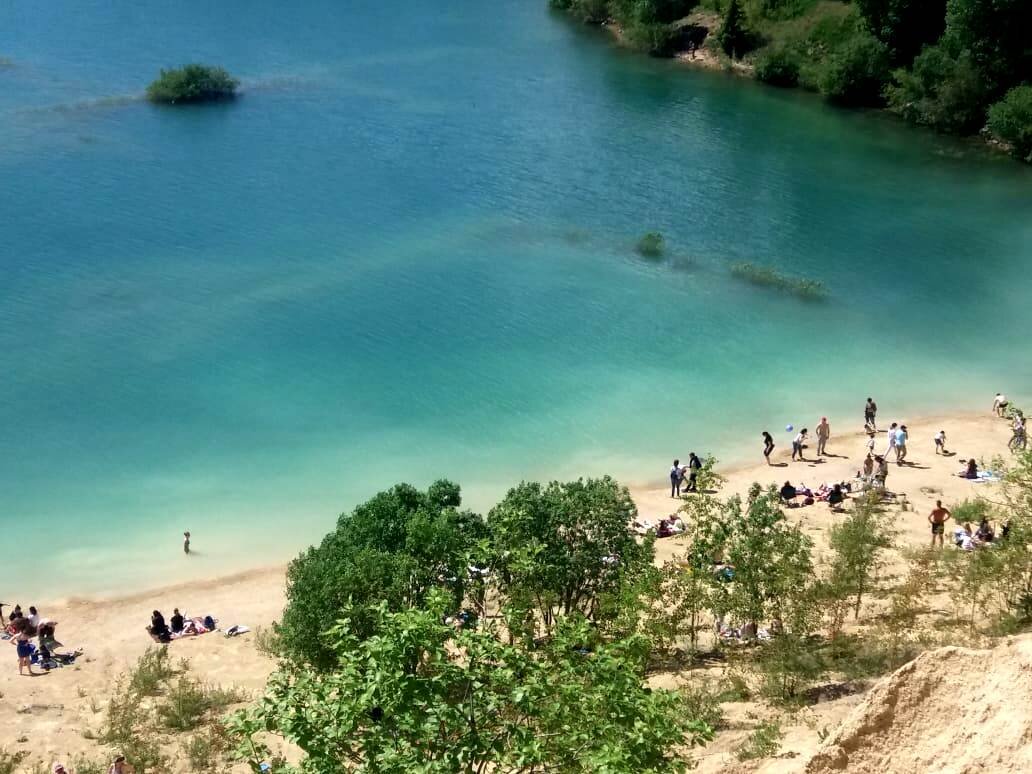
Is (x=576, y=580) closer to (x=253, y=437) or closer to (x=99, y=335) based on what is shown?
(x=253, y=437)

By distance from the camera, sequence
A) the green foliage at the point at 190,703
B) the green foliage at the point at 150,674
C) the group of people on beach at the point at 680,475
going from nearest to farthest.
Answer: the green foliage at the point at 190,703
the green foliage at the point at 150,674
the group of people on beach at the point at 680,475

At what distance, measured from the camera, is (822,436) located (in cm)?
4388

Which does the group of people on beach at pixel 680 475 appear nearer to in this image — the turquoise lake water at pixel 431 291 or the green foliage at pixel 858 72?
the turquoise lake water at pixel 431 291

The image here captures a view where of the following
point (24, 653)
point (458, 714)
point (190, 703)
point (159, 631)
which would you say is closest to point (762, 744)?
point (458, 714)

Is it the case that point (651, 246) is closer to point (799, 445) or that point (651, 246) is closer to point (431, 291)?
point (431, 291)

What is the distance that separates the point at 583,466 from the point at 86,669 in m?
19.3

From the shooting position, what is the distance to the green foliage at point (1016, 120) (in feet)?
239

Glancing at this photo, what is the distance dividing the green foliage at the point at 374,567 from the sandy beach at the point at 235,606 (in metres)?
5.33

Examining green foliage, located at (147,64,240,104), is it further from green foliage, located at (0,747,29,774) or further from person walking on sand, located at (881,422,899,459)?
green foliage, located at (0,747,29,774)

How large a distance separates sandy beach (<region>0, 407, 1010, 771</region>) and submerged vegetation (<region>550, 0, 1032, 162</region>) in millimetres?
37660

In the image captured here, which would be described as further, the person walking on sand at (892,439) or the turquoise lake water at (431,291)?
the turquoise lake water at (431,291)

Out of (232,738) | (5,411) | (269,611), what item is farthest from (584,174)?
(232,738)

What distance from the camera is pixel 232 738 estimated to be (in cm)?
2594

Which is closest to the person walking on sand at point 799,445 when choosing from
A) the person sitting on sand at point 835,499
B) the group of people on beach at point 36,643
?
the person sitting on sand at point 835,499
